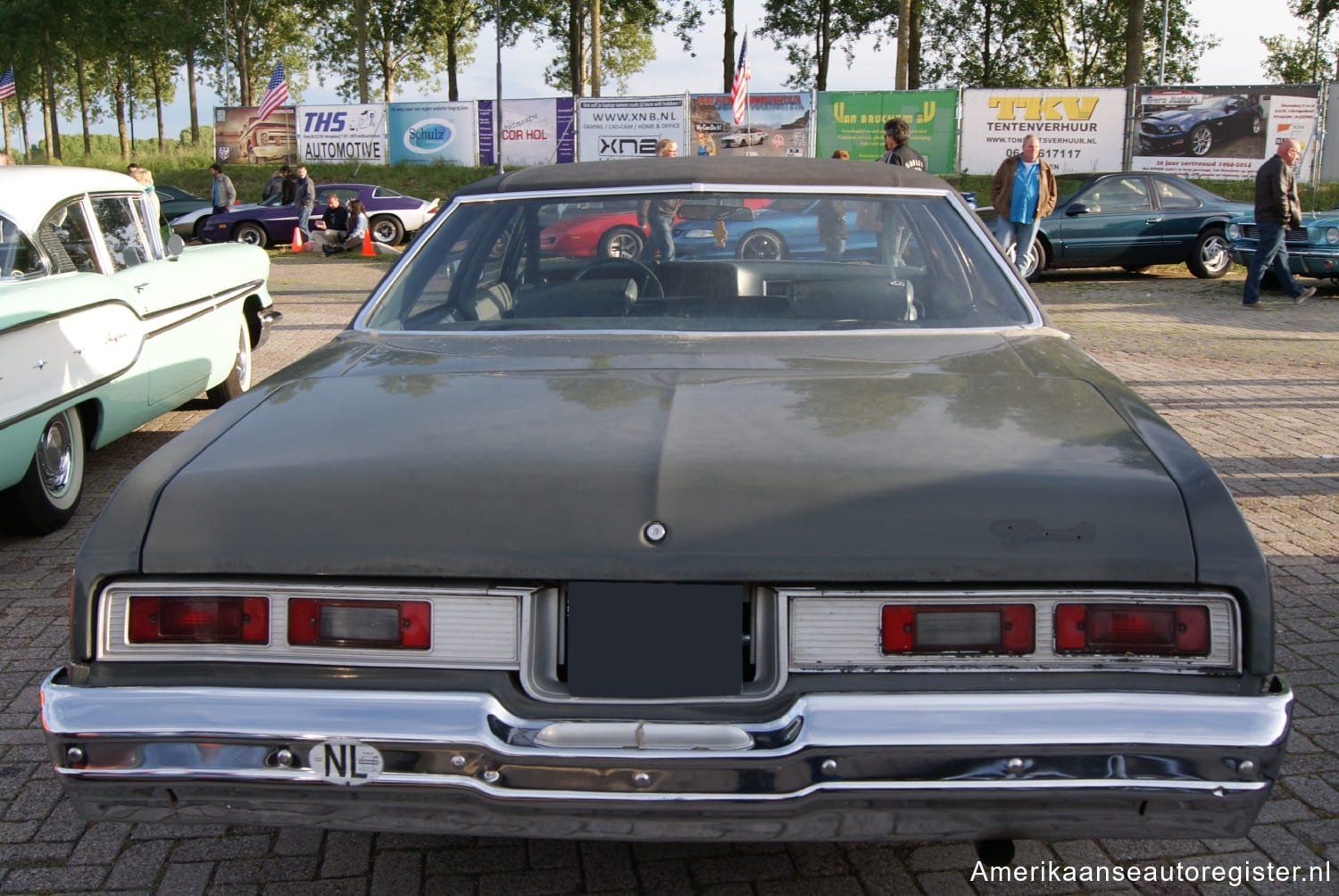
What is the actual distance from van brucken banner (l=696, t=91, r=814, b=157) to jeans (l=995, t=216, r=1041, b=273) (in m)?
14.5

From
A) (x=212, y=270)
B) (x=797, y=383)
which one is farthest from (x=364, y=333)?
(x=212, y=270)

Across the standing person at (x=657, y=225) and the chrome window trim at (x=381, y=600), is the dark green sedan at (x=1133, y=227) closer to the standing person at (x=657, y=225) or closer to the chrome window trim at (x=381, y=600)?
the standing person at (x=657, y=225)

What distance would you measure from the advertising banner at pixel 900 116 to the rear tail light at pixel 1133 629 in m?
25.7

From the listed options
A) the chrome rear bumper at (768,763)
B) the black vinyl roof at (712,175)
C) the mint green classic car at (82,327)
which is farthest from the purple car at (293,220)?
the chrome rear bumper at (768,763)

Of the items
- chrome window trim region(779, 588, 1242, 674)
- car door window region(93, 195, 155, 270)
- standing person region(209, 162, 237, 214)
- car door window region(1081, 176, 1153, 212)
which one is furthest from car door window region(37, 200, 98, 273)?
standing person region(209, 162, 237, 214)

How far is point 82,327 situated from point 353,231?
56.4ft

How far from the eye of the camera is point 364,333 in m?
3.18

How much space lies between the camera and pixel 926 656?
1930 millimetres

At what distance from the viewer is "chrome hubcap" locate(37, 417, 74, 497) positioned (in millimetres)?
4980

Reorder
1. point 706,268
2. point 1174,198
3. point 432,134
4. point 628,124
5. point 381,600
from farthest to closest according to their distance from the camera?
1. point 432,134
2. point 628,124
3. point 1174,198
4. point 706,268
5. point 381,600

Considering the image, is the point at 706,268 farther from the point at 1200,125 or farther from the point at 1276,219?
the point at 1200,125

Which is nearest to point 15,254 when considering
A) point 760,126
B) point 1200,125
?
point 760,126

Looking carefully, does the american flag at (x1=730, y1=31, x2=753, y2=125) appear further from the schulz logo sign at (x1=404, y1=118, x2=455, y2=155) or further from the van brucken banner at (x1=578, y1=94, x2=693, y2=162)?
the schulz logo sign at (x1=404, y1=118, x2=455, y2=155)

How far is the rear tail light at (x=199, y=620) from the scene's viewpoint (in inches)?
77.9
